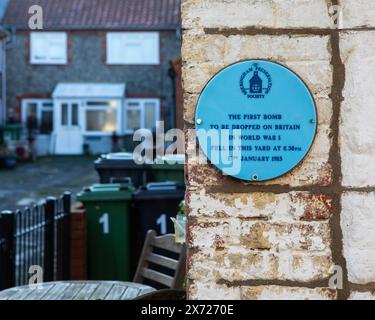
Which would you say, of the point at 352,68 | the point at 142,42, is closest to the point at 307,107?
the point at 352,68

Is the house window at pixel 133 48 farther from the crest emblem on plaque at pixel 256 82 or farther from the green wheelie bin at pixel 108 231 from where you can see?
the crest emblem on plaque at pixel 256 82

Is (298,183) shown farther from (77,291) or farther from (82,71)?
(82,71)

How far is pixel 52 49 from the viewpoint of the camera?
25797 millimetres

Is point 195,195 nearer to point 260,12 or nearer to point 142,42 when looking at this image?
point 260,12

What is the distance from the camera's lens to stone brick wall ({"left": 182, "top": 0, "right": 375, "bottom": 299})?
218 centimetres

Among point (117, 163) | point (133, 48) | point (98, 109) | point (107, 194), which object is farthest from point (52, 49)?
point (107, 194)

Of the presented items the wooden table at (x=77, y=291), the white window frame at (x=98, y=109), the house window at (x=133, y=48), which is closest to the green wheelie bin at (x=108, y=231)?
the wooden table at (x=77, y=291)

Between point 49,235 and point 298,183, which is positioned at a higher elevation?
point 298,183

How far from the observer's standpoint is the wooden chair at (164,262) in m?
4.36

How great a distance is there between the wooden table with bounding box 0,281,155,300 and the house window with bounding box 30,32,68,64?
74.5 feet

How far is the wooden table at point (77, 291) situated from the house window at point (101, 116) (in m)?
21.7

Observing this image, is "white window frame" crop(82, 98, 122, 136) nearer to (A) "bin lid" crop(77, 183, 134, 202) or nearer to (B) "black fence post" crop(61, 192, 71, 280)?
(A) "bin lid" crop(77, 183, 134, 202)

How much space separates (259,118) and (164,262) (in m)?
2.65

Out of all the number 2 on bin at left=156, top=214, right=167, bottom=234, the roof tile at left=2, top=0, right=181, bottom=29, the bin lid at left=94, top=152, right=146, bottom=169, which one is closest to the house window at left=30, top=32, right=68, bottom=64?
the roof tile at left=2, top=0, right=181, bottom=29
